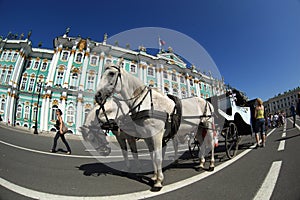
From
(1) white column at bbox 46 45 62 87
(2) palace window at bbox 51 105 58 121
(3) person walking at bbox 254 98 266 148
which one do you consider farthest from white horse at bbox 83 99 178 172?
(3) person walking at bbox 254 98 266 148

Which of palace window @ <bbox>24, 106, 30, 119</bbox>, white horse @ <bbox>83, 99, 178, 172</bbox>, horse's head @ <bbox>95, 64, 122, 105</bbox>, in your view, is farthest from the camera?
white horse @ <bbox>83, 99, 178, 172</bbox>

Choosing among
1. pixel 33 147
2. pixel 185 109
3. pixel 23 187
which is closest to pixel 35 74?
pixel 33 147

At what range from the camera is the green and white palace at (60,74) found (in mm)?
1567

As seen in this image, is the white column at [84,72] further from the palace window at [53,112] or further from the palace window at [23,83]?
the palace window at [23,83]

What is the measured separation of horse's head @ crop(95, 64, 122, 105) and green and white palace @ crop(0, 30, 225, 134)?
295 millimetres

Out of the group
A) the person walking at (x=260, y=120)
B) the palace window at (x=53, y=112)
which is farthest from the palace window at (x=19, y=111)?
the person walking at (x=260, y=120)

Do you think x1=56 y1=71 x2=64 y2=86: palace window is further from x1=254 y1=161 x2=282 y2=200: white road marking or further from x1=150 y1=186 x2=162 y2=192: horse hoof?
x1=254 y1=161 x2=282 y2=200: white road marking

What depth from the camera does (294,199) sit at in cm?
115

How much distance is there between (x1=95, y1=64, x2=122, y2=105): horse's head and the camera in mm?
1475

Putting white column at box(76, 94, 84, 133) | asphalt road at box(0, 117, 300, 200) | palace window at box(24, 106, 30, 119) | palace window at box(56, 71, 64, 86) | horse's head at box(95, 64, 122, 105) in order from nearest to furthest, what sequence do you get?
1. asphalt road at box(0, 117, 300, 200)
2. horse's head at box(95, 64, 122, 105)
3. palace window at box(24, 106, 30, 119)
4. palace window at box(56, 71, 64, 86)
5. white column at box(76, 94, 84, 133)

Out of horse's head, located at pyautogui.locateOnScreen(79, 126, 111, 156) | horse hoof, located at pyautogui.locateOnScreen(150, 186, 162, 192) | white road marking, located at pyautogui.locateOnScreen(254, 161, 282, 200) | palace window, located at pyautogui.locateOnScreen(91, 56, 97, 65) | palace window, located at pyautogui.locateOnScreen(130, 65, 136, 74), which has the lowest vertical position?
horse hoof, located at pyautogui.locateOnScreen(150, 186, 162, 192)

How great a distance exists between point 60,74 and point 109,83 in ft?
3.28

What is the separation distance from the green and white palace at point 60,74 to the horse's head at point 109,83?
30 centimetres

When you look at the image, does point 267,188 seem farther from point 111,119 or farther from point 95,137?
point 95,137
